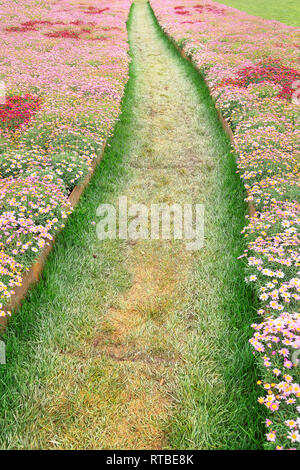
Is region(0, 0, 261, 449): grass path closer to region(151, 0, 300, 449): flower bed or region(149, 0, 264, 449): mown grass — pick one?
region(149, 0, 264, 449): mown grass

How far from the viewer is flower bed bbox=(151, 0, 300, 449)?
8.51 ft

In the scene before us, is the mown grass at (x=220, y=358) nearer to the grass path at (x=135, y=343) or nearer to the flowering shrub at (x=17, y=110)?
the grass path at (x=135, y=343)

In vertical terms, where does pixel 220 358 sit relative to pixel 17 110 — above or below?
below

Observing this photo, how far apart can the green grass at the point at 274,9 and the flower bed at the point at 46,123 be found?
15.3 metres

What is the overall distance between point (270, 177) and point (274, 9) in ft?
110

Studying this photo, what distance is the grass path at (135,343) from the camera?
2.70 m

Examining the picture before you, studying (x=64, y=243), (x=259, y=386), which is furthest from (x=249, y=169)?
(x=259, y=386)

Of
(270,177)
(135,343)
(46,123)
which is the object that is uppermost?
(46,123)

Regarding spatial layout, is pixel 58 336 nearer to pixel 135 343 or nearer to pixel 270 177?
pixel 135 343

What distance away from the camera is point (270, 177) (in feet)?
17.6

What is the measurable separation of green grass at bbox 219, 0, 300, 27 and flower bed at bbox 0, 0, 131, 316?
50.2 feet

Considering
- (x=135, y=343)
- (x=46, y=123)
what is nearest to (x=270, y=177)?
(x=135, y=343)

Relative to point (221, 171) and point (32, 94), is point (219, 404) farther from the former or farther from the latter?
point (32, 94)

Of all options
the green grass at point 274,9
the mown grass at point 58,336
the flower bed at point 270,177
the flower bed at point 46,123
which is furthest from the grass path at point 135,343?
the green grass at point 274,9
